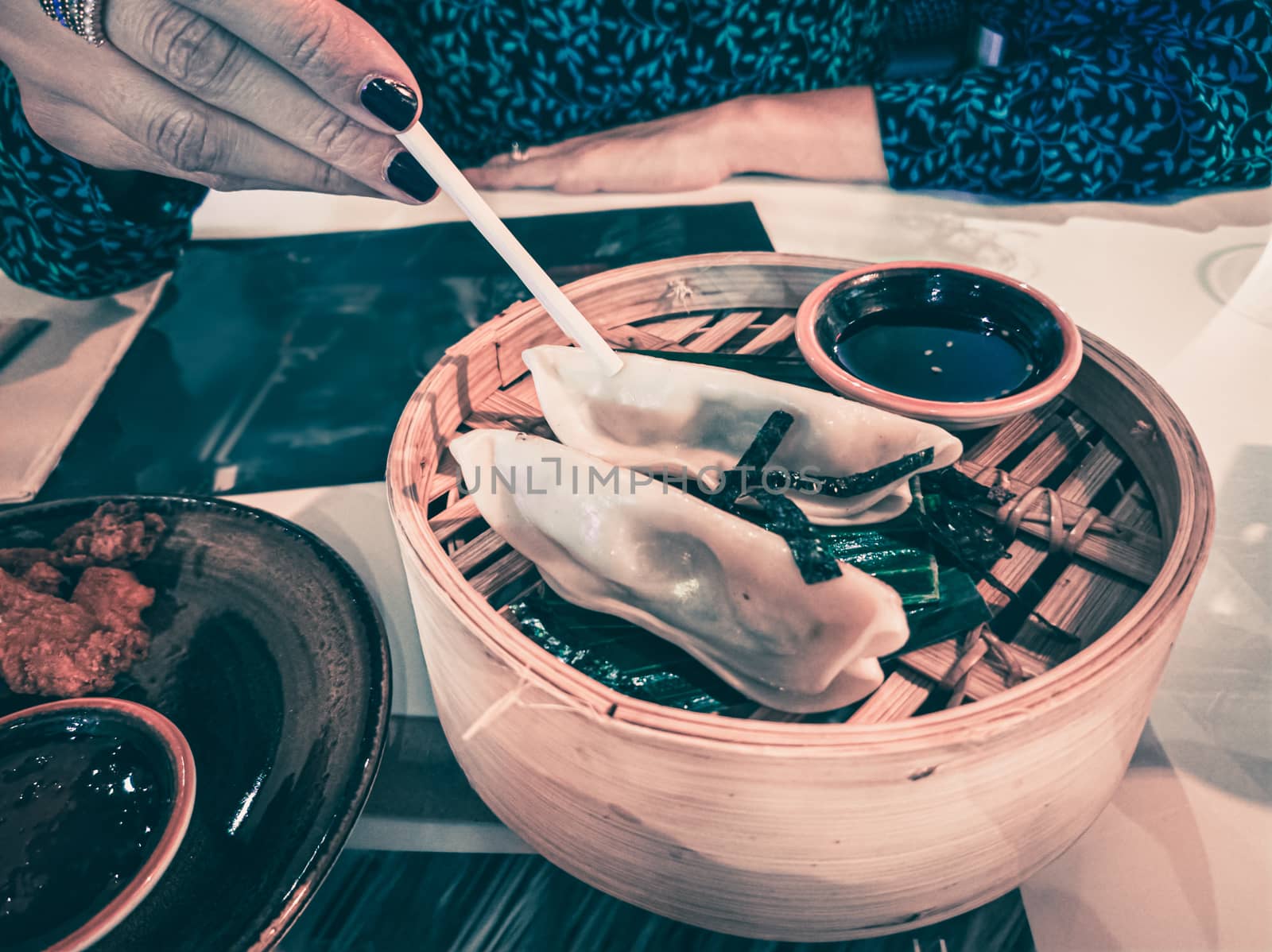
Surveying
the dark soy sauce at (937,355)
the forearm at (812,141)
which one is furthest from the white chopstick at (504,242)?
the forearm at (812,141)

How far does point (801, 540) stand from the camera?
82cm

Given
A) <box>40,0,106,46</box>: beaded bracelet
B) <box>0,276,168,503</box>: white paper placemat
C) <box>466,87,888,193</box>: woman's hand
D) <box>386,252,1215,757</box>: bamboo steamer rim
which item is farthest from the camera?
<box>466,87,888,193</box>: woman's hand

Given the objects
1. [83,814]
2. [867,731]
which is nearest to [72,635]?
[83,814]

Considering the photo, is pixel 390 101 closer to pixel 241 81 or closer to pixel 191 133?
pixel 241 81

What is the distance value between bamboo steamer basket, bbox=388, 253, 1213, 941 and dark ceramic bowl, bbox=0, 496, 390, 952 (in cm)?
12

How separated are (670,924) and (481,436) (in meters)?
0.60

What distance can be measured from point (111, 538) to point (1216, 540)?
1.57m

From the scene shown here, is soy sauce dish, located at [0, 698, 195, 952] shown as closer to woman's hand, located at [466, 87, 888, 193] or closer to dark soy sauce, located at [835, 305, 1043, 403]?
dark soy sauce, located at [835, 305, 1043, 403]

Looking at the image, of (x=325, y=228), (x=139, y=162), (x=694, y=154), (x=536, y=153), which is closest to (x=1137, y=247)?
(x=694, y=154)

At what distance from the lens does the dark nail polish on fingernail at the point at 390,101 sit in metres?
0.92

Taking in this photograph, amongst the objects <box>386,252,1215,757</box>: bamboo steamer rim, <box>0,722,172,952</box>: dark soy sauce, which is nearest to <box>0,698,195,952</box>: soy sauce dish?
<box>0,722,172,952</box>: dark soy sauce

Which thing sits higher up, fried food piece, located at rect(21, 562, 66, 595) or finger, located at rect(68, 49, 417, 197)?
finger, located at rect(68, 49, 417, 197)

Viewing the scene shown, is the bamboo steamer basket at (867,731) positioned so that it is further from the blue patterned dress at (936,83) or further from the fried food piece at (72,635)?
the blue patterned dress at (936,83)

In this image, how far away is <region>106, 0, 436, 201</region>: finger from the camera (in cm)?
97
